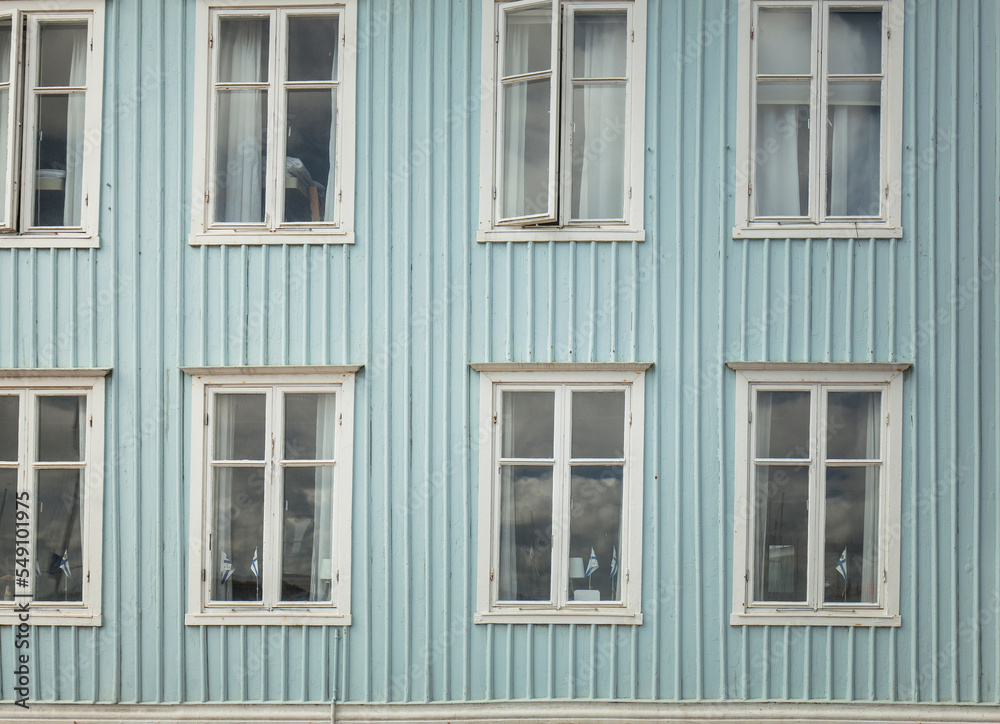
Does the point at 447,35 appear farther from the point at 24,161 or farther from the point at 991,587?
the point at 991,587

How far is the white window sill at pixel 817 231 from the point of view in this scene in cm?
635

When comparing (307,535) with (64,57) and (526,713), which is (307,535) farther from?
(64,57)

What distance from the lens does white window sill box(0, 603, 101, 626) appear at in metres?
6.45

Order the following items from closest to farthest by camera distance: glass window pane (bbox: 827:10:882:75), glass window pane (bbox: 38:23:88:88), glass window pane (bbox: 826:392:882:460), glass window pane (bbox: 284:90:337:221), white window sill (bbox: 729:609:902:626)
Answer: white window sill (bbox: 729:609:902:626)
glass window pane (bbox: 826:392:882:460)
glass window pane (bbox: 827:10:882:75)
glass window pane (bbox: 284:90:337:221)
glass window pane (bbox: 38:23:88:88)

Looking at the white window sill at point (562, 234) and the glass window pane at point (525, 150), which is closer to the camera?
the white window sill at point (562, 234)

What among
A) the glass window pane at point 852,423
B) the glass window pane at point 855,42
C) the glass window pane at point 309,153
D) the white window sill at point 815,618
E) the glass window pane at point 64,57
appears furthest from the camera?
the glass window pane at point 64,57

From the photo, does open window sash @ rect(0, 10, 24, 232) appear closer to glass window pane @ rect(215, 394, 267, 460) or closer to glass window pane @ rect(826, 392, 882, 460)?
glass window pane @ rect(215, 394, 267, 460)

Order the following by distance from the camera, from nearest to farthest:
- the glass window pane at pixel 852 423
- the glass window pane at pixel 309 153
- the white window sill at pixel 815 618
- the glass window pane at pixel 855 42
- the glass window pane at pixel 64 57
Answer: the white window sill at pixel 815 618
the glass window pane at pixel 852 423
the glass window pane at pixel 855 42
the glass window pane at pixel 309 153
the glass window pane at pixel 64 57

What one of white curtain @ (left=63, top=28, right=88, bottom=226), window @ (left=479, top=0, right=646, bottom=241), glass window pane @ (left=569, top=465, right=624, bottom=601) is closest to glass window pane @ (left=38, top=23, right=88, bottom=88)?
white curtain @ (left=63, top=28, right=88, bottom=226)

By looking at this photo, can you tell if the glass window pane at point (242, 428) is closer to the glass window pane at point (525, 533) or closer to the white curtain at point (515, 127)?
the glass window pane at point (525, 533)

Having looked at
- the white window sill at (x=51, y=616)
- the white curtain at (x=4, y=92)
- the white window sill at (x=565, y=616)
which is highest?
the white curtain at (x=4, y=92)

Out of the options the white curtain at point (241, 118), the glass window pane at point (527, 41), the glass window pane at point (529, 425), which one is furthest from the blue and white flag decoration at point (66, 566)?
the glass window pane at point (527, 41)

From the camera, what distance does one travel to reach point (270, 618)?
21.1 ft

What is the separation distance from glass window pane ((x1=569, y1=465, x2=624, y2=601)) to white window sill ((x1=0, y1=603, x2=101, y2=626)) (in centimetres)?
387
